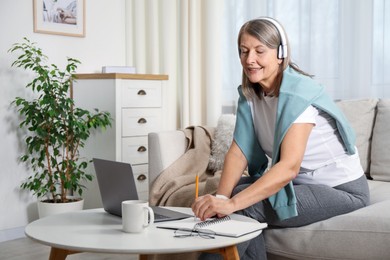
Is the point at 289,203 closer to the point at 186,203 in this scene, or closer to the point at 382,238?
the point at 382,238

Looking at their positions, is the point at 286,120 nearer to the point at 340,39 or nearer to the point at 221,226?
the point at 221,226

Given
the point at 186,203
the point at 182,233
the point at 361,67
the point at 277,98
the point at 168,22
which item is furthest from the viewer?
the point at 168,22

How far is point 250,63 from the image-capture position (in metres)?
2.07

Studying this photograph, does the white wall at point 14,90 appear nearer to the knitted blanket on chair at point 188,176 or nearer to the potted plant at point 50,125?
the potted plant at point 50,125

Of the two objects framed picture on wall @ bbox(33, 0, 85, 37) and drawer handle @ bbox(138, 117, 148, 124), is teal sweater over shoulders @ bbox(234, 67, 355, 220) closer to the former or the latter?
drawer handle @ bbox(138, 117, 148, 124)

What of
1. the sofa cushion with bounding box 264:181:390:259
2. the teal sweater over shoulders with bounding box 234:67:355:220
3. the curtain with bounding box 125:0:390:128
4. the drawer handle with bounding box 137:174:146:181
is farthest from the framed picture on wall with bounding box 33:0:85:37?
the sofa cushion with bounding box 264:181:390:259

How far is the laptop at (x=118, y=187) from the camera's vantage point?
1843 mm

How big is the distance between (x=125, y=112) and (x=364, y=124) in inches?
54.9

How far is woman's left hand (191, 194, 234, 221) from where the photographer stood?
1830 mm

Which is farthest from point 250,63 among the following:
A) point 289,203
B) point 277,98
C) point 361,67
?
point 361,67

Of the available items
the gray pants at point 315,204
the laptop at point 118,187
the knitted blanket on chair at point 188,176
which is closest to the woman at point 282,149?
the gray pants at point 315,204

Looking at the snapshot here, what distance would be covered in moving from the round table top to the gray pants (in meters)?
0.16

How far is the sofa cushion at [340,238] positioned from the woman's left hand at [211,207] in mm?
365

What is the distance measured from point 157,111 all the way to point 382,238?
6.74ft
